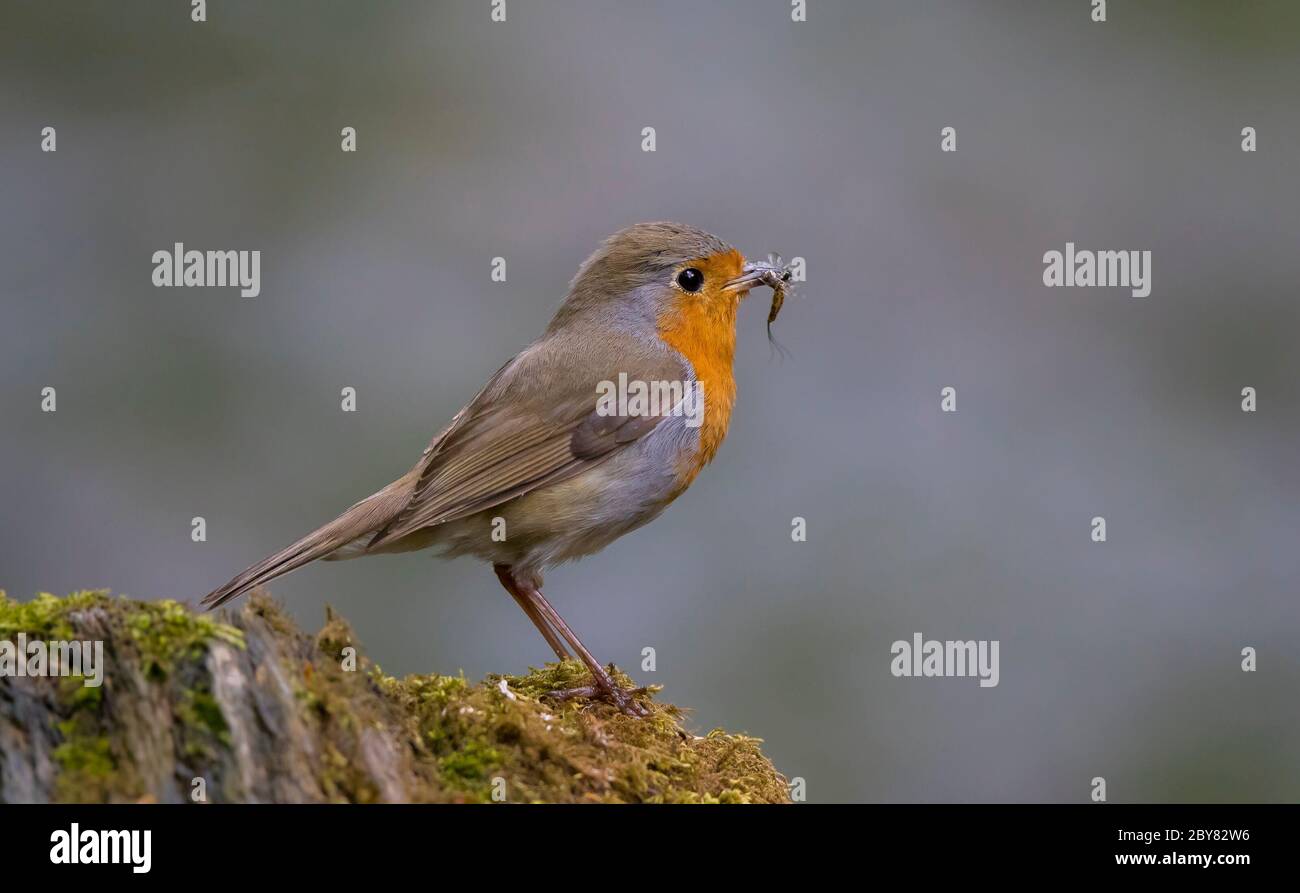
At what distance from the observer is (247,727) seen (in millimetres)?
2656

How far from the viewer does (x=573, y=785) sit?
3.31 metres

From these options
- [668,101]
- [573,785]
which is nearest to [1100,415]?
[668,101]

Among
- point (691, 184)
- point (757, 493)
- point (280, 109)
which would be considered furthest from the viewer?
point (280, 109)

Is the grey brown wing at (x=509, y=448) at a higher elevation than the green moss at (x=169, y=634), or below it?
higher

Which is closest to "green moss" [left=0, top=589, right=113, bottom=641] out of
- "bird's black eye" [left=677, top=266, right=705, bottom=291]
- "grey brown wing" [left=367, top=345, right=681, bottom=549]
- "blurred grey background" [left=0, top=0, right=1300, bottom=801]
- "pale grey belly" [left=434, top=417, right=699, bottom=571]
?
"grey brown wing" [left=367, top=345, right=681, bottom=549]

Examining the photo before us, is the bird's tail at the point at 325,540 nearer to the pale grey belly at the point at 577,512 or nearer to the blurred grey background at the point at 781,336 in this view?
the pale grey belly at the point at 577,512

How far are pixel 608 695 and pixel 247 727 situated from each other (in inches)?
71.3

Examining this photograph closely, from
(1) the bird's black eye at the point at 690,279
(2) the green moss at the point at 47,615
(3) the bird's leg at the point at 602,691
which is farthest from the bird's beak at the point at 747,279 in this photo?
(2) the green moss at the point at 47,615

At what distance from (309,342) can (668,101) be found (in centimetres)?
309

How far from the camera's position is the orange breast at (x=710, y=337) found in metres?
5.15

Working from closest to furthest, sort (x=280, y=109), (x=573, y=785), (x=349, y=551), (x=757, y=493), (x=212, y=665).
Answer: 1. (x=212, y=665)
2. (x=573, y=785)
3. (x=349, y=551)
4. (x=757, y=493)
5. (x=280, y=109)

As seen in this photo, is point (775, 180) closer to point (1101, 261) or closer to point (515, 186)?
point (515, 186)

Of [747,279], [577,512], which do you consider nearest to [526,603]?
[577,512]
